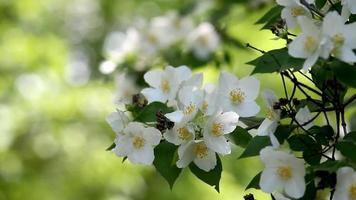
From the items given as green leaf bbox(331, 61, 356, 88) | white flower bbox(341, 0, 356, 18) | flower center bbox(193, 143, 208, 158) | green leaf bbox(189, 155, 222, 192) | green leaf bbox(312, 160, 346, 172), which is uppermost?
white flower bbox(341, 0, 356, 18)

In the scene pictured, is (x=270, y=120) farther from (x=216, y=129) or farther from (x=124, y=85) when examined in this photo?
(x=124, y=85)

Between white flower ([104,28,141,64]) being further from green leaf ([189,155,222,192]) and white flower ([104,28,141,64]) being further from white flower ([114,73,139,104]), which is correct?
green leaf ([189,155,222,192])

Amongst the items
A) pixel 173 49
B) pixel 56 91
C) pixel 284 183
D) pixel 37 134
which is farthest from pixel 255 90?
pixel 37 134

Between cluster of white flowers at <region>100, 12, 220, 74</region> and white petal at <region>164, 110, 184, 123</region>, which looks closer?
white petal at <region>164, 110, 184, 123</region>

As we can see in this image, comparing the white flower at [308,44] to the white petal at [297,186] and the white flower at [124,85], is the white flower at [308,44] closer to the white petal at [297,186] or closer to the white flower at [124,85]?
the white petal at [297,186]

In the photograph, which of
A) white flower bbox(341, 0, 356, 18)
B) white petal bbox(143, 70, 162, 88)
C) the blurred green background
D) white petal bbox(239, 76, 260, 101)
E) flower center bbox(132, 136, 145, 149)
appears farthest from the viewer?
the blurred green background

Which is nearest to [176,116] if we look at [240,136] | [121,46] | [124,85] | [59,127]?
[240,136]

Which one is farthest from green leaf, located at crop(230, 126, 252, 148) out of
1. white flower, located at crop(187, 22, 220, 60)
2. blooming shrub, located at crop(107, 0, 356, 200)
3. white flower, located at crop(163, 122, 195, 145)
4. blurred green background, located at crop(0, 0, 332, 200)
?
blurred green background, located at crop(0, 0, 332, 200)
